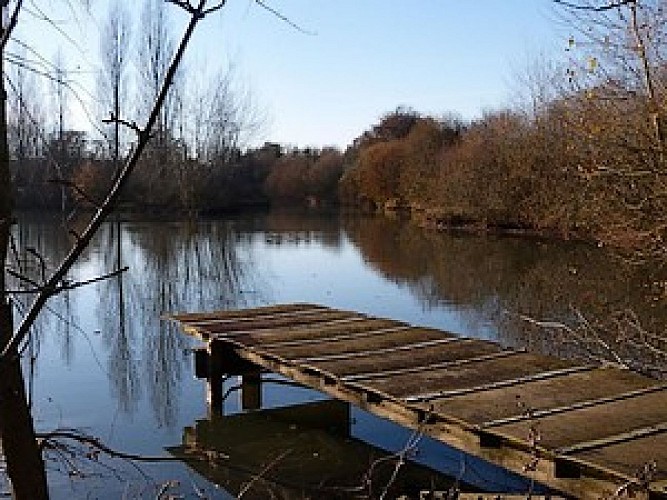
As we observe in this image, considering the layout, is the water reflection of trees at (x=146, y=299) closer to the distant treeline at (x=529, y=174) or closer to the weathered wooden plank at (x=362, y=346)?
the weathered wooden plank at (x=362, y=346)

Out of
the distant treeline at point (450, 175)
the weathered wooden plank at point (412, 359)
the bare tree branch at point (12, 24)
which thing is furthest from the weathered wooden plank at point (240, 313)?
the bare tree branch at point (12, 24)

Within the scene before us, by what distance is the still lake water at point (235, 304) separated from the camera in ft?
21.1

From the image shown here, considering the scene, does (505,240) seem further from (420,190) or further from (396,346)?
(396,346)

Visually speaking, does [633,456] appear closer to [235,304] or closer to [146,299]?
[235,304]

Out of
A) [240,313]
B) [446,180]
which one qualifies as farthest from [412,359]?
[446,180]

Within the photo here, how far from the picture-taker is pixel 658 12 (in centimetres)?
812

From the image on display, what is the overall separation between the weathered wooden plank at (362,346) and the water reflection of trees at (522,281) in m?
1.21

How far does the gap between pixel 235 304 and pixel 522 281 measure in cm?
637

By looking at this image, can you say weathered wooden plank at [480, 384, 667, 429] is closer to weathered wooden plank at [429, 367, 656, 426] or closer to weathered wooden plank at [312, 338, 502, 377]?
weathered wooden plank at [429, 367, 656, 426]

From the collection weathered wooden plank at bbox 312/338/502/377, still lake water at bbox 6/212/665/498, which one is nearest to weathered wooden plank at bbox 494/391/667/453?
still lake water at bbox 6/212/665/498

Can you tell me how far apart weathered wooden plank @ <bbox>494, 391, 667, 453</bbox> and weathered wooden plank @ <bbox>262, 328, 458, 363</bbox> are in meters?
2.27

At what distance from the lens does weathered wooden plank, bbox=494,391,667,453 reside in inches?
168

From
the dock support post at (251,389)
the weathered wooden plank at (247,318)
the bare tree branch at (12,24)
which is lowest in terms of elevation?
the dock support post at (251,389)

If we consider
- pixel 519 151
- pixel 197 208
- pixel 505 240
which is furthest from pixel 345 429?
pixel 197 208
